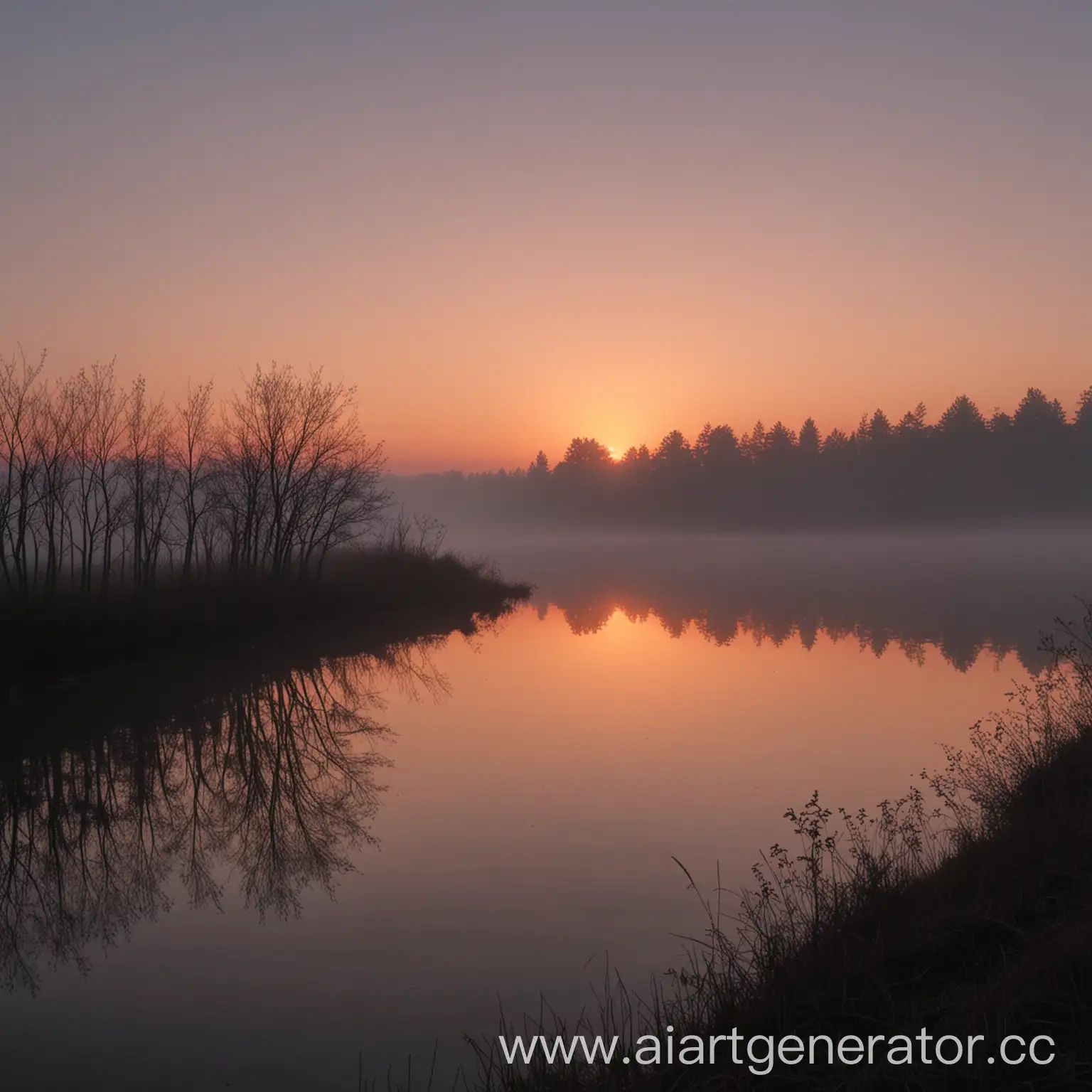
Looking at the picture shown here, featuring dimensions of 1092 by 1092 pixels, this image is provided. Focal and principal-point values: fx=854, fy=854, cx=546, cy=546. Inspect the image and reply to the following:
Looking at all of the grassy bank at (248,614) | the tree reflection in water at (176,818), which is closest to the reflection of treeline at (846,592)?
the grassy bank at (248,614)

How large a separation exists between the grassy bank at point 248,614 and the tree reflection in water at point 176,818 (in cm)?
606

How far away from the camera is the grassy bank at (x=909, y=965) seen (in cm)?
489

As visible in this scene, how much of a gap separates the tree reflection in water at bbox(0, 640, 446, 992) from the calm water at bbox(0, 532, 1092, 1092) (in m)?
0.05

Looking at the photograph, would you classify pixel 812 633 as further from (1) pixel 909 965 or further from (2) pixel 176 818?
(1) pixel 909 965

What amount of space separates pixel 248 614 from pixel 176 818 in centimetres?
2032

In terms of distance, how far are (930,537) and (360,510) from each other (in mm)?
85820

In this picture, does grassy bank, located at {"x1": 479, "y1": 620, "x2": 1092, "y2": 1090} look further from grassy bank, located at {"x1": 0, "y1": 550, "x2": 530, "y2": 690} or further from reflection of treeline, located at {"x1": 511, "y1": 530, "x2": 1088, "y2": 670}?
grassy bank, located at {"x1": 0, "y1": 550, "x2": 530, "y2": 690}

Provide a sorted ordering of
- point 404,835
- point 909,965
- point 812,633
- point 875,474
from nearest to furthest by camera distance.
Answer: point 909,965, point 404,835, point 812,633, point 875,474

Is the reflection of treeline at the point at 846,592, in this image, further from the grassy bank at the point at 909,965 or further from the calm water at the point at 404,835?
the grassy bank at the point at 909,965

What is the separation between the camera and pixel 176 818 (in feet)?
42.2

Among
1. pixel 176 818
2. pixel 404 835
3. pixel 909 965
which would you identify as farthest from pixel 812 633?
pixel 909 965

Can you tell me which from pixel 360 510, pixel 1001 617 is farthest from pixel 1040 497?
pixel 360 510

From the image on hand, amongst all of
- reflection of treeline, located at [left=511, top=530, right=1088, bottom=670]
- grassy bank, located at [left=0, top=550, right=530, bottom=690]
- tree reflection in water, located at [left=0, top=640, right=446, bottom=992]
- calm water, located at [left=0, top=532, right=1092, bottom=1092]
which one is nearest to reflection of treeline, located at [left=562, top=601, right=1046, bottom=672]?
reflection of treeline, located at [left=511, top=530, right=1088, bottom=670]

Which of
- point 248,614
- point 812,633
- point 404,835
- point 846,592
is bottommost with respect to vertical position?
point 404,835
